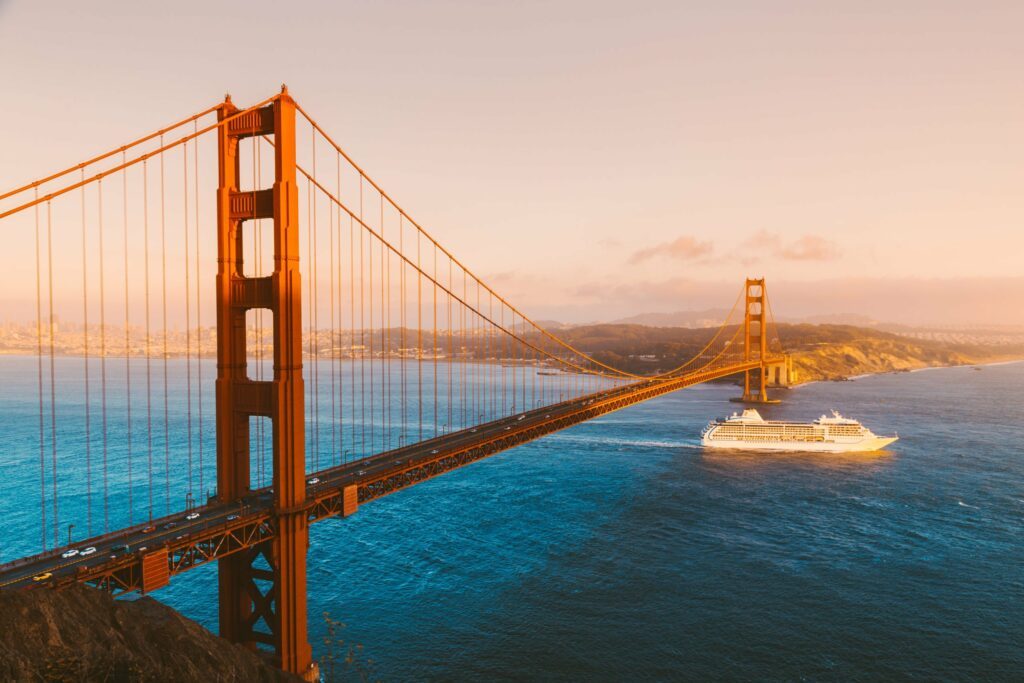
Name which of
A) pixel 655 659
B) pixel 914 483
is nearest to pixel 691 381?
pixel 914 483

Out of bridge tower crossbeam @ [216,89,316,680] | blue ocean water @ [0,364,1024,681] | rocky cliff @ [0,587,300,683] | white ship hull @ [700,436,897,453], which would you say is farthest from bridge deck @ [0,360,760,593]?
white ship hull @ [700,436,897,453]

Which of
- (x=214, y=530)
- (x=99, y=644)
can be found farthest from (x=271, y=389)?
(x=99, y=644)

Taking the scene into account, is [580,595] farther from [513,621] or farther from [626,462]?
[626,462]

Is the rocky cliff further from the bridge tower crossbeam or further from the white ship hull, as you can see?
the white ship hull

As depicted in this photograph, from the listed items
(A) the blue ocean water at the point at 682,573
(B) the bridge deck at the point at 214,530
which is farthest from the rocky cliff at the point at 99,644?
(A) the blue ocean water at the point at 682,573

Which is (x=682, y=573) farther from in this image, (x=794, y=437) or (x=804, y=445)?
(x=794, y=437)
